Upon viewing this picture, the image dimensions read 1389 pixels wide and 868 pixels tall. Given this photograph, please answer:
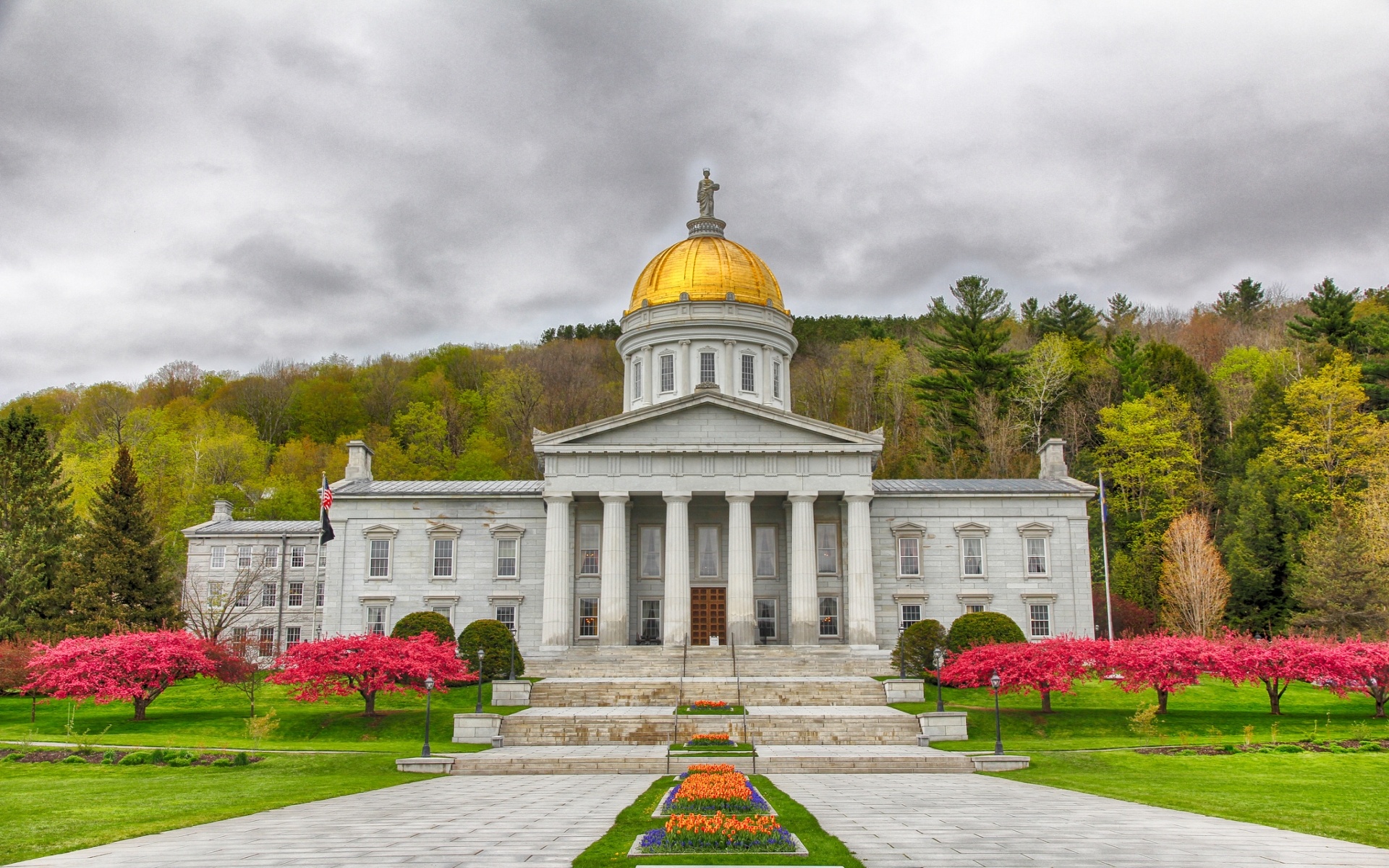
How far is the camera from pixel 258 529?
56625 millimetres

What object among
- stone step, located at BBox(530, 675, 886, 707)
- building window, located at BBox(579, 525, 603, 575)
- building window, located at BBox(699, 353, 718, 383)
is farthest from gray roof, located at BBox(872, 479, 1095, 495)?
stone step, located at BBox(530, 675, 886, 707)

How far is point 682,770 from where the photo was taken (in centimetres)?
2373

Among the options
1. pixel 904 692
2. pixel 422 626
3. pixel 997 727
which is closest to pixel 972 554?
pixel 904 692

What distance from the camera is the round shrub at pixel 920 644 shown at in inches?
1500

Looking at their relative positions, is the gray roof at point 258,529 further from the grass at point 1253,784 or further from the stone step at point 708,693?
the grass at point 1253,784

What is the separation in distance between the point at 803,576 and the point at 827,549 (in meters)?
4.17

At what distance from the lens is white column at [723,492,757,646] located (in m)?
44.4

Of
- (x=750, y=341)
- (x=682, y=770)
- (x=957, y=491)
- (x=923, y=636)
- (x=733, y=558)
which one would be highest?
(x=750, y=341)

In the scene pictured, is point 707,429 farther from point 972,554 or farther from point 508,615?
point 972,554

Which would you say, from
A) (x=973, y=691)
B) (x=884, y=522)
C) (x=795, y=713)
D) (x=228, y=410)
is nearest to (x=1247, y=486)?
(x=884, y=522)

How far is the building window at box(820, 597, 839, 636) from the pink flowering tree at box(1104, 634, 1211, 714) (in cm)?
1796

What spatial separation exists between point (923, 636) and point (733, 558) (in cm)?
1005

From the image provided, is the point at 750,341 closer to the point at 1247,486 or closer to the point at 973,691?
the point at 973,691

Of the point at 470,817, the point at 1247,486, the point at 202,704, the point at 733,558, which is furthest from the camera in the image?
the point at 1247,486
